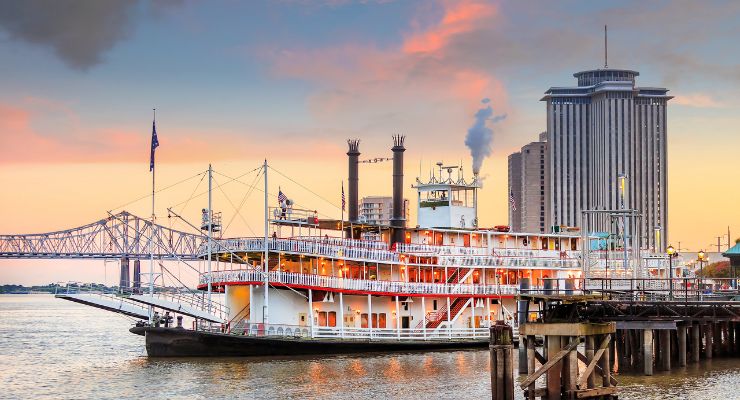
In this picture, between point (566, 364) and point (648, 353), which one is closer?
point (566, 364)

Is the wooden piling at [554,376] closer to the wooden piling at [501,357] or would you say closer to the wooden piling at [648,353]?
the wooden piling at [501,357]

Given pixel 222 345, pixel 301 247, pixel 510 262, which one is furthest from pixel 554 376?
pixel 510 262

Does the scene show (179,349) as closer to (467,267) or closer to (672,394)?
(467,267)

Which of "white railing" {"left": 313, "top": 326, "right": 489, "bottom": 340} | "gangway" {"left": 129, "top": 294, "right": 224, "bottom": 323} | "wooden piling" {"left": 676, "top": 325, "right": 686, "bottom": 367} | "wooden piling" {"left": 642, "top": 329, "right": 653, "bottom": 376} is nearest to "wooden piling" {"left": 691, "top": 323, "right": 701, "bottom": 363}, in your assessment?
"wooden piling" {"left": 676, "top": 325, "right": 686, "bottom": 367}

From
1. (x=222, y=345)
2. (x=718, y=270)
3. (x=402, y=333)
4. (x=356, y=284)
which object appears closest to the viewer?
(x=222, y=345)

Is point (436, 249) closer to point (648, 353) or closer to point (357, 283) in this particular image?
point (357, 283)

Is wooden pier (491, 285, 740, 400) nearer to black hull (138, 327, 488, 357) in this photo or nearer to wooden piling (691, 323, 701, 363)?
wooden piling (691, 323, 701, 363)

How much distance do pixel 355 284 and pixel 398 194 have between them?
8824 millimetres

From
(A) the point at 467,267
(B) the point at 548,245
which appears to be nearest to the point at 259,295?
(A) the point at 467,267

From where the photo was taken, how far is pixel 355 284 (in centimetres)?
5484

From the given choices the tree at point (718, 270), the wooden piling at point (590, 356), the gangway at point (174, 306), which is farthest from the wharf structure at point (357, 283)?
the tree at point (718, 270)

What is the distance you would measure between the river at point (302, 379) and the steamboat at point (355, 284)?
146 centimetres

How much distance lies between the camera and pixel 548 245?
6694 centimetres

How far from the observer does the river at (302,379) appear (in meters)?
39.3
